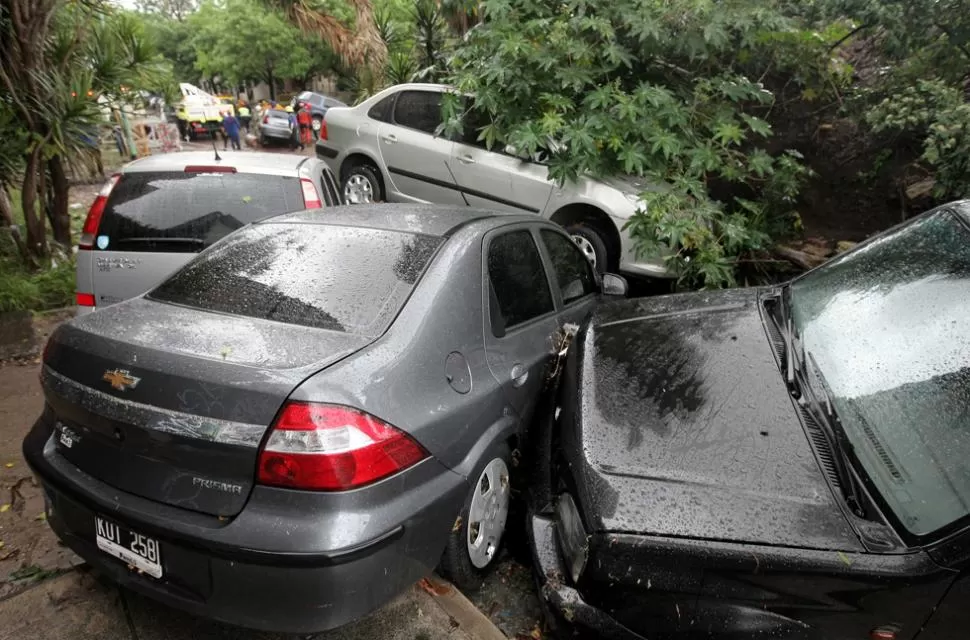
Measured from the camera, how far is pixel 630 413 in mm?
2326

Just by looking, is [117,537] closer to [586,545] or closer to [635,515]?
[586,545]

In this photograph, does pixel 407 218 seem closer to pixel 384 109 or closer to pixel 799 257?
pixel 799 257

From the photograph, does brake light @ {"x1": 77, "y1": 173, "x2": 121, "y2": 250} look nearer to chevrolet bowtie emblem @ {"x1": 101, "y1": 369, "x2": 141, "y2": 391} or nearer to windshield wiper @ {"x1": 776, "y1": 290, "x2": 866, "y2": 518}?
chevrolet bowtie emblem @ {"x1": 101, "y1": 369, "x2": 141, "y2": 391}

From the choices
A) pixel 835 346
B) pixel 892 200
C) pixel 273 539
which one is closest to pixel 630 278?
pixel 892 200

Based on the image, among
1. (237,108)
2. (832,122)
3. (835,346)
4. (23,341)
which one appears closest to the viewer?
(835,346)

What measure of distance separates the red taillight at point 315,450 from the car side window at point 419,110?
5.26 metres

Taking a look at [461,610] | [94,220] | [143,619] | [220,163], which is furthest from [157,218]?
[461,610]

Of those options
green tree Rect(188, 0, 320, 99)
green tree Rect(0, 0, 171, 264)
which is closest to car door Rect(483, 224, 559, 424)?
green tree Rect(0, 0, 171, 264)

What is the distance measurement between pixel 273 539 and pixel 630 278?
5.00 meters

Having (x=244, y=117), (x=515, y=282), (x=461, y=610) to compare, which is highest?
(x=244, y=117)

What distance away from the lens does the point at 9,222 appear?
6.31 metres

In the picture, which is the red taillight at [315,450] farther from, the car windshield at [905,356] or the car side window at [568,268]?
the car side window at [568,268]

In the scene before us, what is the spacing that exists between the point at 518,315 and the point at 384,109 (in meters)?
4.92

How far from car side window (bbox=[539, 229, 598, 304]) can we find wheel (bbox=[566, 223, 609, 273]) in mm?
1880
